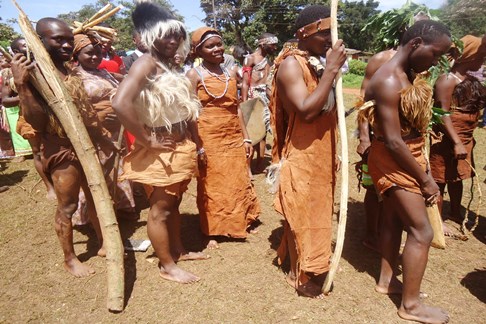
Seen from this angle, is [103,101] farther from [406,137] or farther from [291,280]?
[406,137]

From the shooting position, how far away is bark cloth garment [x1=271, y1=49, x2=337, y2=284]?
2.51 m

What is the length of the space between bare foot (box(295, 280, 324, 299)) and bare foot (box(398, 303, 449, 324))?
59 centimetres

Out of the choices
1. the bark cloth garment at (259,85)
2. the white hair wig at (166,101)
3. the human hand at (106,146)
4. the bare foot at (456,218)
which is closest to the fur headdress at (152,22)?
the white hair wig at (166,101)

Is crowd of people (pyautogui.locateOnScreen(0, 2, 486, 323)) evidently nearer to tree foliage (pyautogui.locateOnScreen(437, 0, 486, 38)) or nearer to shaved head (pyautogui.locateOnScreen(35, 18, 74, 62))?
shaved head (pyautogui.locateOnScreen(35, 18, 74, 62))

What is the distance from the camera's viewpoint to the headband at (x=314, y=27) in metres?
2.26

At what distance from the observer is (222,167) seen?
141 inches

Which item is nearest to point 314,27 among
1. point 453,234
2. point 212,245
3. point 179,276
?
point 179,276

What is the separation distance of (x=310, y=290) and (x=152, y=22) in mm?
2375

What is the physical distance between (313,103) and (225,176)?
163 cm

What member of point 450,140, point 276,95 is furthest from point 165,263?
point 450,140

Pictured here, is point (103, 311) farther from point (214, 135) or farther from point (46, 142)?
point (214, 135)

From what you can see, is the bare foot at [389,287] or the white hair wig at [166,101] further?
the bare foot at [389,287]

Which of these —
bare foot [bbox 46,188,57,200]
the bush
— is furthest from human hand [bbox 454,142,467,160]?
the bush

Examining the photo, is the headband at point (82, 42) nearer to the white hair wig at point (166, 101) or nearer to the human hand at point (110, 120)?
the human hand at point (110, 120)
